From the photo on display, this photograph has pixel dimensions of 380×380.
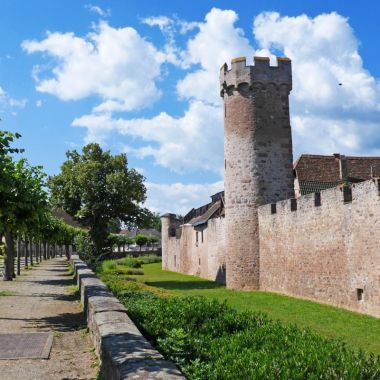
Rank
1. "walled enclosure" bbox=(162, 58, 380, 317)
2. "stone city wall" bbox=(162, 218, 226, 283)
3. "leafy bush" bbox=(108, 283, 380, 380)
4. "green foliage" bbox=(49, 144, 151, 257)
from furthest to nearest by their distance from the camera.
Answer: "green foliage" bbox=(49, 144, 151, 257) < "stone city wall" bbox=(162, 218, 226, 283) < "walled enclosure" bbox=(162, 58, 380, 317) < "leafy bush" bbox=(108, 283, 380, 380)

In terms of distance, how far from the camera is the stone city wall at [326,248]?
1476 centimetres

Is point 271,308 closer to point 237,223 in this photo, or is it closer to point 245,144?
point 237,223

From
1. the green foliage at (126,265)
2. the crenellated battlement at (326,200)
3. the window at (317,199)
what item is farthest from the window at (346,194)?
the green foliage at (126,265)

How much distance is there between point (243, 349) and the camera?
18.7 ft

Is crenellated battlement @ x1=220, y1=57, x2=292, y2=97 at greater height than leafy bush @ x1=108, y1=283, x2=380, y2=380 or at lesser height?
greater

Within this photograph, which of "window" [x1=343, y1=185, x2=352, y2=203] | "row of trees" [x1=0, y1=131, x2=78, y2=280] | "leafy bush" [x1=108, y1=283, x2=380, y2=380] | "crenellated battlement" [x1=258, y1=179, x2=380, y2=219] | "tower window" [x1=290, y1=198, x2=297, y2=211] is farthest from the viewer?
"tower window" [x1=290, y1=198, x2=297, y2=211]

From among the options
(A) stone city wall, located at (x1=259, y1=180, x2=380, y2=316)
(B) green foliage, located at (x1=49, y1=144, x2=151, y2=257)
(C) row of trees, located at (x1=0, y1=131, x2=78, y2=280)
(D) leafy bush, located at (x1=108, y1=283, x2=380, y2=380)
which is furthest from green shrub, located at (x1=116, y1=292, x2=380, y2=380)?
(B) green foliage, located at (x1=49, y1=144, x2=151, y2=257)

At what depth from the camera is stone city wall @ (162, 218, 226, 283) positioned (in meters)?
30.7

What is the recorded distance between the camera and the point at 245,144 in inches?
896

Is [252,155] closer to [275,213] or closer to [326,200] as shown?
[275,213]

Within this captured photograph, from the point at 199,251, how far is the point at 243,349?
3068 centimetres

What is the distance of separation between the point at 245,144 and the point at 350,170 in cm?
1322

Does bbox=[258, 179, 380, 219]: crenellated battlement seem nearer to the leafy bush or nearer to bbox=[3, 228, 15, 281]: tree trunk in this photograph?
the leafy bush

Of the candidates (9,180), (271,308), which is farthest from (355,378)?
(271,308)
